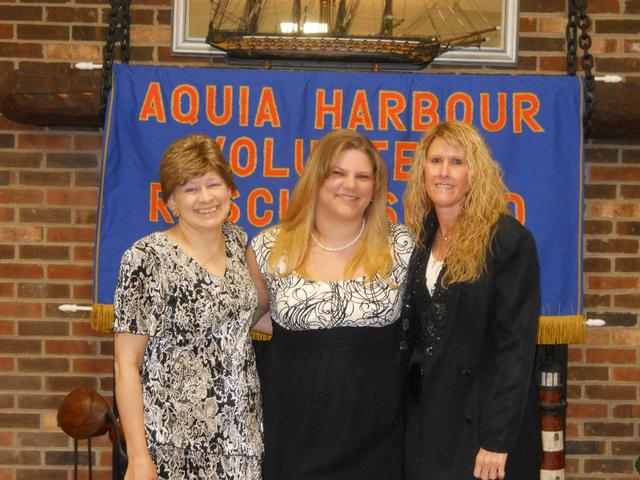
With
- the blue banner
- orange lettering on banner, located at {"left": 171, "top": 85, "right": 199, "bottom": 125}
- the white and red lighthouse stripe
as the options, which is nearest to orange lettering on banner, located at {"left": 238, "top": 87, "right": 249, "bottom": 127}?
the blue banner

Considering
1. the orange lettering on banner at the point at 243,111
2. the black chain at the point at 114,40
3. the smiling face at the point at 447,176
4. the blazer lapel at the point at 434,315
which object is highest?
the black chain at the point at 114,40

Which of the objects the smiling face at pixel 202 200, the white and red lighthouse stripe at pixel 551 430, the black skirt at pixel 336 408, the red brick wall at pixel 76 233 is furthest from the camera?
the red brick wall at pixel 76 233

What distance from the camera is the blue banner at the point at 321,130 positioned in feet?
10.4

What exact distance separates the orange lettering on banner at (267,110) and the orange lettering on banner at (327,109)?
161mm

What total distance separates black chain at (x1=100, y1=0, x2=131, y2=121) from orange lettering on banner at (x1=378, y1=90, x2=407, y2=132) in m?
1.03

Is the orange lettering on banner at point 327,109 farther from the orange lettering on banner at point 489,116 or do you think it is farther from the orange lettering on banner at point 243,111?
the orange lettering on banner at point 489,116

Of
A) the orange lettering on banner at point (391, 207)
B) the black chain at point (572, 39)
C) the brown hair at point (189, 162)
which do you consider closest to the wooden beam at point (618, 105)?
the black chain at point (572, 39)

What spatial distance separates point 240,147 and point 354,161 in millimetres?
917

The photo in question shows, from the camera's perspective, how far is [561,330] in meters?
3.14

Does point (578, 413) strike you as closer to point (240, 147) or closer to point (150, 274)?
point (240, 147)

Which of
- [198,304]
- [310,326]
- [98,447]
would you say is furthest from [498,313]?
[98,447]

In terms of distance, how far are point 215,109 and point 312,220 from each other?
963 millimetres

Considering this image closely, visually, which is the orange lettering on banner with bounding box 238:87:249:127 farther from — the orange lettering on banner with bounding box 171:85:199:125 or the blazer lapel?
the blazer lapel

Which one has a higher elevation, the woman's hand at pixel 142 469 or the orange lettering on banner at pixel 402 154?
the orange lettering on banner at pixel 402 154
